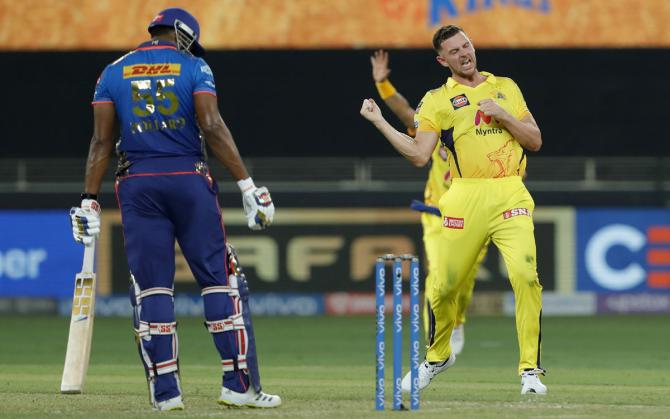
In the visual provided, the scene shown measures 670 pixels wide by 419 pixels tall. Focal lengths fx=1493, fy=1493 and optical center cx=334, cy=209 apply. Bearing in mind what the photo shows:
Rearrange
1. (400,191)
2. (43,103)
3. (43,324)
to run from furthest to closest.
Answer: (43,103) < (400,191) < (43,324)

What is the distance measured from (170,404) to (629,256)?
10.6m

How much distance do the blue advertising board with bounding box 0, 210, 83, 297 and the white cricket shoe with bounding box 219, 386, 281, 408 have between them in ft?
32.0

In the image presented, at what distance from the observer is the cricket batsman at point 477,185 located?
811cm

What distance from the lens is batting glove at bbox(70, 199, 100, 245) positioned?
755cm

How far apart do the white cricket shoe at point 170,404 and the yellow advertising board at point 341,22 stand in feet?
36.4

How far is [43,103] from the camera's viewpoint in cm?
1973

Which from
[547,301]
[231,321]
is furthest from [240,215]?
[231,321]

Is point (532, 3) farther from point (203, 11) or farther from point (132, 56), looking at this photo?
point (132, 56)

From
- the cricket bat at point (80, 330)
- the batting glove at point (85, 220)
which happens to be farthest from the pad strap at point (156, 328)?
the cricket bat at point (80, 330)

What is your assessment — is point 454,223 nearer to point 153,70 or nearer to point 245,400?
point 245,400

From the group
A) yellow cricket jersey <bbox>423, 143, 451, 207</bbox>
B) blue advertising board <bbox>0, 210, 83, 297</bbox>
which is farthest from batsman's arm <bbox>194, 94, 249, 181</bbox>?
blue advertising board <bbox>0, 210, 83, 297</bbox>

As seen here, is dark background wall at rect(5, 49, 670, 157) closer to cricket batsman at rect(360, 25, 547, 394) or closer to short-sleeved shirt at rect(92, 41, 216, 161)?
→ cricket batsman at rect(360, 25, 547, 394)

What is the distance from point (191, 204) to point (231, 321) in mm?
624

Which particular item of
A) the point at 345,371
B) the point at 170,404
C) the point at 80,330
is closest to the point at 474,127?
the point at 170,404
